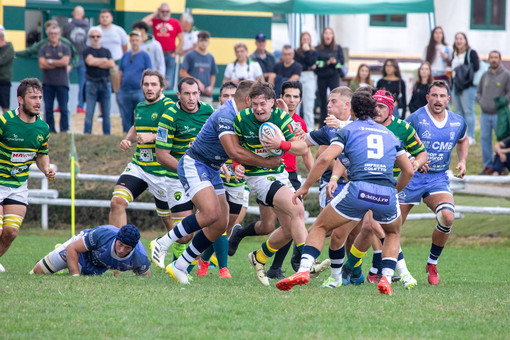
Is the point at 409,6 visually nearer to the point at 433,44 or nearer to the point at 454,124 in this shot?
the point at 433,44

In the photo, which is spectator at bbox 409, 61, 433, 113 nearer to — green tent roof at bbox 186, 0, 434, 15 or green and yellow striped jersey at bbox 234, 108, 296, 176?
green tent roof at bbox 186, 0, 434, 15

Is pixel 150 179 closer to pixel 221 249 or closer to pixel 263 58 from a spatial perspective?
pixel 221 249

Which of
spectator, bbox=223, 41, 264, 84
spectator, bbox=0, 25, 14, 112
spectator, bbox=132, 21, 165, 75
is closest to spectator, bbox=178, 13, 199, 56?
spectator, bbox=132, 21, 165, 75

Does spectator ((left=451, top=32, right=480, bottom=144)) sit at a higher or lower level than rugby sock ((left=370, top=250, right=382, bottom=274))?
higher

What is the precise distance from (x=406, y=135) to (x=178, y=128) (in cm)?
260

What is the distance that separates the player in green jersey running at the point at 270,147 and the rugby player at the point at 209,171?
149 mm

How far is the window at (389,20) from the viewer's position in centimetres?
3478

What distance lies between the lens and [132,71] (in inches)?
666

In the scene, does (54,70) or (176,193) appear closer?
(176,193)

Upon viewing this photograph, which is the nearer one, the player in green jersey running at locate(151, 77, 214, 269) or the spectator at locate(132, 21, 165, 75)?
Answer: the player in green jersey running at locate(151, 77, 214, 269)

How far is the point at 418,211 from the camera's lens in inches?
644

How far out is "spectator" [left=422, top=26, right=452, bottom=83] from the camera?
18484 mm

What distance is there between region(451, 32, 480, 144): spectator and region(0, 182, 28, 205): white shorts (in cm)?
1109

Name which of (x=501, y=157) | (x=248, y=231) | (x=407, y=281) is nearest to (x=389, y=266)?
(x=407, y=281)
